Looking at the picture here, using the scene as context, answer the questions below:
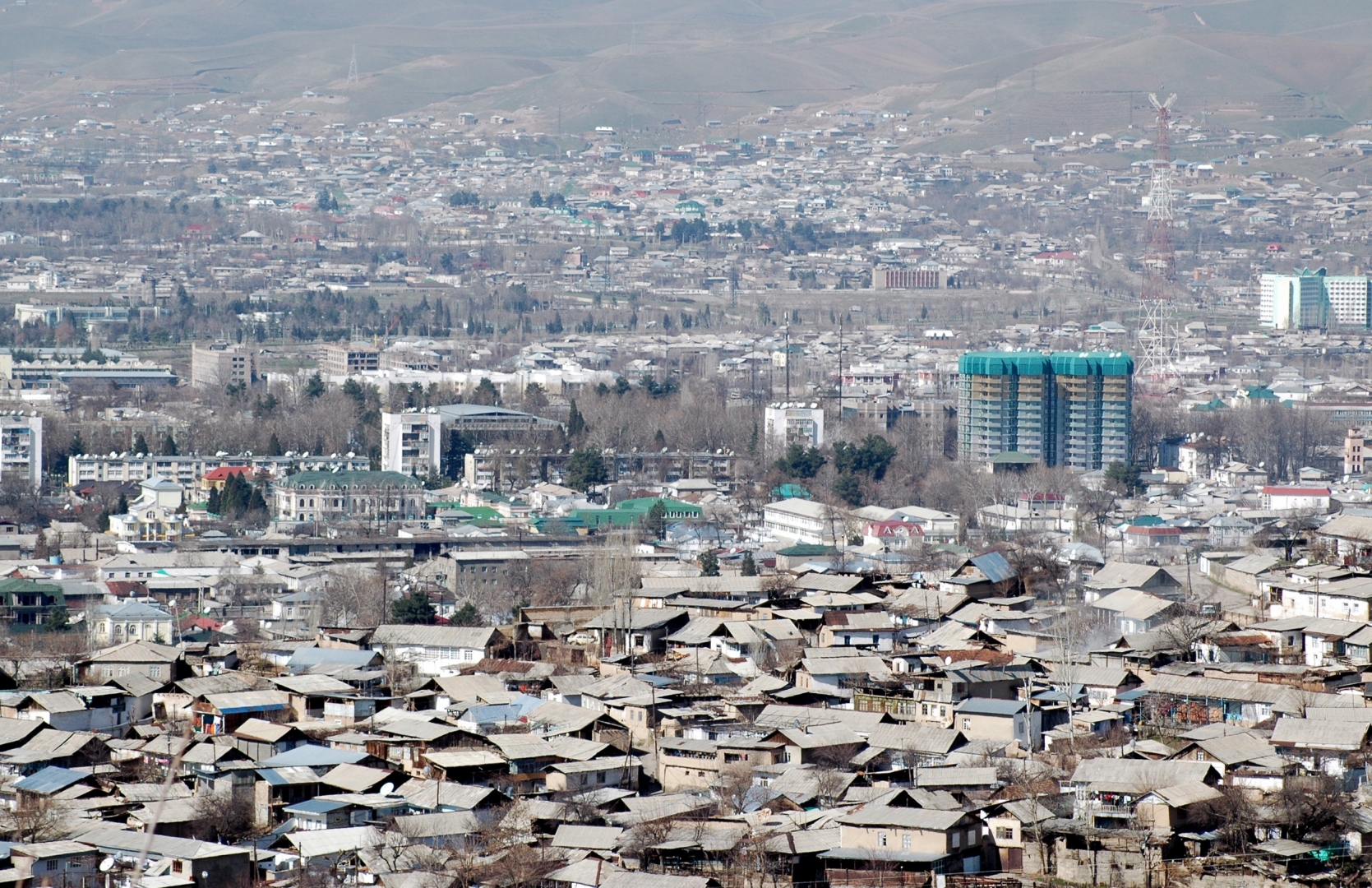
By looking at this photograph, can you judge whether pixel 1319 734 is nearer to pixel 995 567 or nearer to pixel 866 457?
pixel 995 567

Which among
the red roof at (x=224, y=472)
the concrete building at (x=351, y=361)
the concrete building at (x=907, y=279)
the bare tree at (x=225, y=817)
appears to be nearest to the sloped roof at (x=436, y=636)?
the bare tree at (x=225, y=817)

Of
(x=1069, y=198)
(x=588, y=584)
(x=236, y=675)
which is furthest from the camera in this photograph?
(x=1069, y=198)

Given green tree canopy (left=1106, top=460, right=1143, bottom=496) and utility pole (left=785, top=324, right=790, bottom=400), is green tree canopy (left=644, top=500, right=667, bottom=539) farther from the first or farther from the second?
utility pole (left=785, top=324, right=790, bottom=400)

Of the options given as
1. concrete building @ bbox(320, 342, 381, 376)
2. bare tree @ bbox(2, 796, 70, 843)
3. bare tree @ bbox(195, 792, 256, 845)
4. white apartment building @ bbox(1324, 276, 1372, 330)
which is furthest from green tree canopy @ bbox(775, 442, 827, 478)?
white apartment building @ bbox(1324, 276, 1372, 330)

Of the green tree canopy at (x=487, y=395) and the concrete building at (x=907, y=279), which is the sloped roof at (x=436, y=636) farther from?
the concrete building at (x=907, y=279)

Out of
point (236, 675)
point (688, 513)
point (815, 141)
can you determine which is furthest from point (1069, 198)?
point (236, 675)

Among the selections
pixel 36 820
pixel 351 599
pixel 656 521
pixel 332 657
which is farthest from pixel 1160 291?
pixel 36 820

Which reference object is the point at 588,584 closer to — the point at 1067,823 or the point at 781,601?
the point at 781,601
